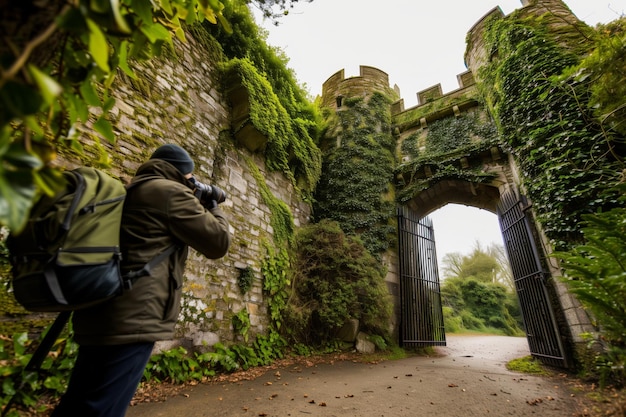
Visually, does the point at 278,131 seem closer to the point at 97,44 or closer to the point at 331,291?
the point at 331,291

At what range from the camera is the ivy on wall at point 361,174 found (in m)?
7.04

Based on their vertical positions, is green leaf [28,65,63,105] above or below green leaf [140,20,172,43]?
below

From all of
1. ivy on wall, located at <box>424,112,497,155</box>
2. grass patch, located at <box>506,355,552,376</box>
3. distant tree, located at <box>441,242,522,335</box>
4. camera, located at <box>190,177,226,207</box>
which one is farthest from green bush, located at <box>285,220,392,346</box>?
distant tree, located at <box>441,242,522,335</box>

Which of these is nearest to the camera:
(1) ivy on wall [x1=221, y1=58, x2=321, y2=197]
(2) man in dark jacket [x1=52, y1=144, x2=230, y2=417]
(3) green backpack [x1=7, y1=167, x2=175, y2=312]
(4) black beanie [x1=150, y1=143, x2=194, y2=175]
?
(3) green backpack [x1=7, y1=167, x2=175, y2=312]

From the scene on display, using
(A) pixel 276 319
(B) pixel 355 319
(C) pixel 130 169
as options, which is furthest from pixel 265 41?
(B) pixel 355 319

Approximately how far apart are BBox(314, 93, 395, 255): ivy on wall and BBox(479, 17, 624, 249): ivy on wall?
9.52 ft

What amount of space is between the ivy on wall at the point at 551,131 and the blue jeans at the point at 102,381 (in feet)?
16.4

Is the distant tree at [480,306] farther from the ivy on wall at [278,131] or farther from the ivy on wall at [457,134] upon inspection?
the ivy on wall at [278,131]

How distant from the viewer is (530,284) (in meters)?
5.26

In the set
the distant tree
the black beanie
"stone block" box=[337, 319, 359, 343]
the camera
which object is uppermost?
the distant tree

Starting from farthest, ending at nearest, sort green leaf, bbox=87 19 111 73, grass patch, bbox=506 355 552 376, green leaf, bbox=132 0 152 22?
1. grass patch, bbox=506 355 552 376
2. green leaf, bbox=132 0 152 22
3. green leaf, bbox=87 19 111 73

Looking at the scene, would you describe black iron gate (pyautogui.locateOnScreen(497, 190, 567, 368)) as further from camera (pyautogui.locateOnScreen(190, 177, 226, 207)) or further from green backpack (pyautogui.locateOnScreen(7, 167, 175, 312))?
green backpack (pyautogui.locateOnScreen(7, 167, 175, 312))

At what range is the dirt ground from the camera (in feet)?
8.05

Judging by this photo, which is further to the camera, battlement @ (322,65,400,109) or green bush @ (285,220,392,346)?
→ battlement @ (322,65,400,109)
